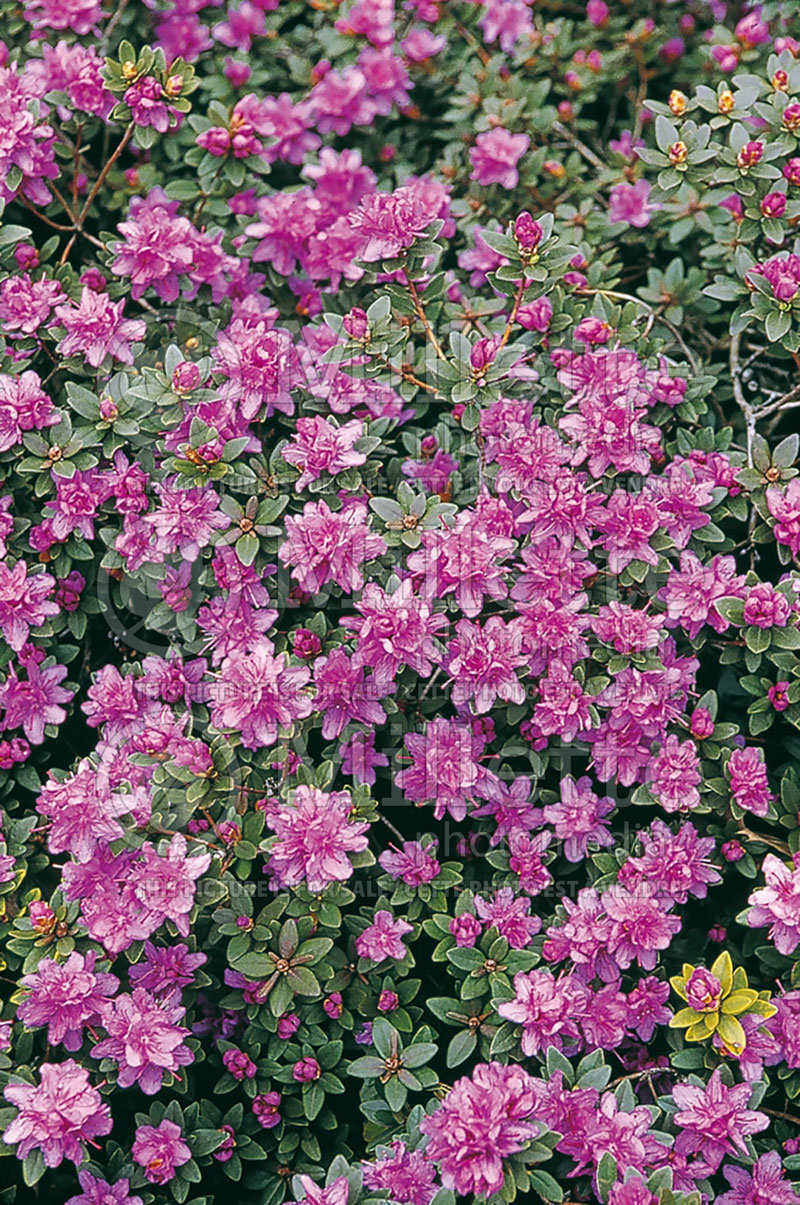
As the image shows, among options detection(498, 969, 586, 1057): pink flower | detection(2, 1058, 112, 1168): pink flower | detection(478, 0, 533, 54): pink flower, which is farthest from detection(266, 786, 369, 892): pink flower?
detection(478, 0, 533, 54): pink flower

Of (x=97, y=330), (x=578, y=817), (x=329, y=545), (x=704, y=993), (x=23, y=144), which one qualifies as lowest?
(x=704, y=993)

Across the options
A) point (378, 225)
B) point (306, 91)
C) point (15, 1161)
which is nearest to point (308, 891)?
point (15, 1161)

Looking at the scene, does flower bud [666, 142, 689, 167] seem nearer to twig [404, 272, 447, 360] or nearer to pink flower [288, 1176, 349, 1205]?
twig [404, 272, 447, 360]

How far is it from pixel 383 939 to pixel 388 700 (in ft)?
1.37

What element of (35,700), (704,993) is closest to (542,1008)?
(704,993)

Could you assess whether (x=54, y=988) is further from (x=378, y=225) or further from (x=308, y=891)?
(x=378, y=225)

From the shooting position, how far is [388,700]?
2.16 meters

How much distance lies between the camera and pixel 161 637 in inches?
95.0

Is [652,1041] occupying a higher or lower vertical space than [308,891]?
lower

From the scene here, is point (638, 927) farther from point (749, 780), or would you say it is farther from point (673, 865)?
point (749, 780)

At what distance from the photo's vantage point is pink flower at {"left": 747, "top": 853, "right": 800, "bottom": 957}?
78.8 inches

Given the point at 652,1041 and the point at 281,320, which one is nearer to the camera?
the point at 652,1041

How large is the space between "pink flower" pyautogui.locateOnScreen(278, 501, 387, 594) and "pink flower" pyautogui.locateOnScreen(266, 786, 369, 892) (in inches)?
14.9

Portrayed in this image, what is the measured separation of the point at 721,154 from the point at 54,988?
2.04 m
